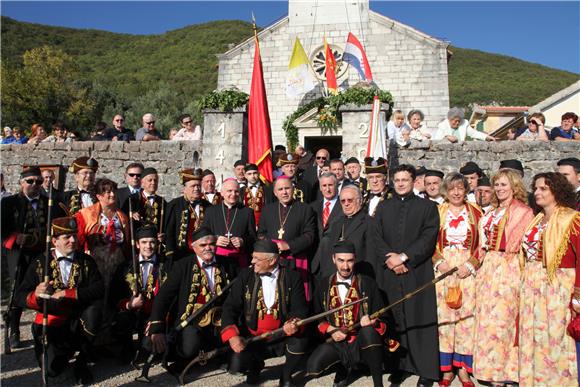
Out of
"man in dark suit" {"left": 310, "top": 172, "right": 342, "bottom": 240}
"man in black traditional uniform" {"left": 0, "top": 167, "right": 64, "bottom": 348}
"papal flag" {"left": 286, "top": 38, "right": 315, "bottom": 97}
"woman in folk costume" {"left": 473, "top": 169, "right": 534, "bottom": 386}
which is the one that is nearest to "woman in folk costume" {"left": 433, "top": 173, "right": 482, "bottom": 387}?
"woman in folk costume" {"left": 473, "top": 169, "right": 534, "bottom": 386}

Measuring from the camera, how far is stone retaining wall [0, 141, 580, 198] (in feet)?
28.0

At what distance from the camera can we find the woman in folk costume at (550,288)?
3.94 m

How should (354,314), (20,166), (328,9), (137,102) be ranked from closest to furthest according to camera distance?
(354,314) → (20,166) → (328,9) → (137,102)

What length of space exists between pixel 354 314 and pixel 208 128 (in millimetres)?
5095

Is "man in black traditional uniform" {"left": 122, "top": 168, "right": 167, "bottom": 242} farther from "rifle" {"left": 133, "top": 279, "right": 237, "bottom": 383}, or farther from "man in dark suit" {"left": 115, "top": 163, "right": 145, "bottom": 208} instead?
"rifle" {"left": 133, "top": 279, "right": 237, "bottom": 383}

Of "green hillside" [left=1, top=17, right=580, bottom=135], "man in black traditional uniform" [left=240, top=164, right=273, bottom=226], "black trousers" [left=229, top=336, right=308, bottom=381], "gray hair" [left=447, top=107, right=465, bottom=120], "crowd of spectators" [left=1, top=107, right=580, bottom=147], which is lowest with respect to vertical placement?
"black trousers" [left=229, top=336, right=308, bottom=381]

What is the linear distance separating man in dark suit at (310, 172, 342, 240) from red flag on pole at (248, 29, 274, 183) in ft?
7.53

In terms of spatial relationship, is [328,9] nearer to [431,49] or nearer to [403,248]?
[431,49]

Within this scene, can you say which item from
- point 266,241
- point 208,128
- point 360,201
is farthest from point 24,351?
point 208,128

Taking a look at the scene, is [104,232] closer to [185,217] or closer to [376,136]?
[185,217]

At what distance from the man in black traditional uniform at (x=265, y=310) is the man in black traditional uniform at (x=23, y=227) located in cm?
247

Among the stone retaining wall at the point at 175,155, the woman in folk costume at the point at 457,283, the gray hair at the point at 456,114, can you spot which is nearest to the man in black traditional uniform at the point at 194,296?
the woman in folk costume at the point at 457,283

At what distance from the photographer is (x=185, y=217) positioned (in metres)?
5.86

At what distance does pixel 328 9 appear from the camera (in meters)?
19.2
